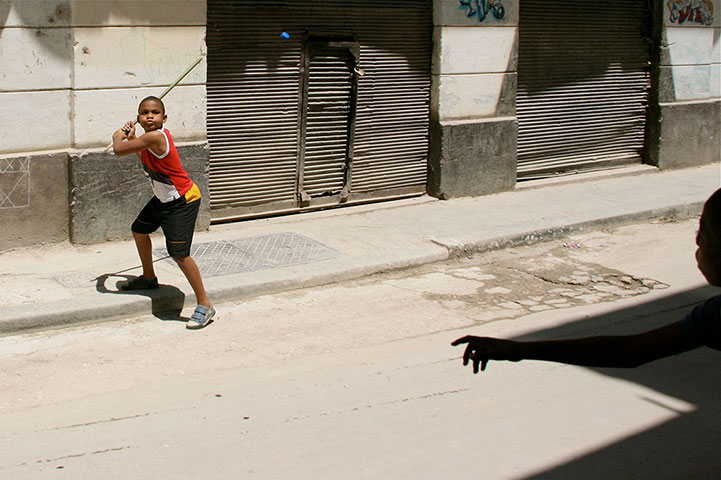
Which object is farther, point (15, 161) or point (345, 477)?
point (15, 161)

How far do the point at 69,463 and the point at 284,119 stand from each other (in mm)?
5473

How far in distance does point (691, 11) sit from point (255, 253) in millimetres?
7705

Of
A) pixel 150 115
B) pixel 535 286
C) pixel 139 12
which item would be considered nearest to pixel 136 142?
pixel 150 115

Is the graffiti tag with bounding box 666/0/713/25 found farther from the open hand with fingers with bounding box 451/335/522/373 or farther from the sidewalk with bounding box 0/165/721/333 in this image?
the open hand with fingers with bounding box 451/335/522/373

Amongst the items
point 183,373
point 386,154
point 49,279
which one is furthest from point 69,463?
point 386,154

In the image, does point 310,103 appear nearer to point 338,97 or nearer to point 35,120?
point 338,97

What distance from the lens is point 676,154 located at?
1277 centimetres

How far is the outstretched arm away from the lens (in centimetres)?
289

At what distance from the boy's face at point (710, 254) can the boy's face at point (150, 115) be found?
432 centimetres

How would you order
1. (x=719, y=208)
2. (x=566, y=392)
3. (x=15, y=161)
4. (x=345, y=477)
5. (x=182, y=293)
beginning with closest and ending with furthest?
(x=719, y=208)
(x=345, y=477)
(x=566, y=392)
(x=182, y=293)
(x=15, y=161)

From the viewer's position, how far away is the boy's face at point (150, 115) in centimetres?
626

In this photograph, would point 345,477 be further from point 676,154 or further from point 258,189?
point 676,154

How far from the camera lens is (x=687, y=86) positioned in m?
12.8

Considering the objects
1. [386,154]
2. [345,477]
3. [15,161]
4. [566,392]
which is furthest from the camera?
[386,154]
